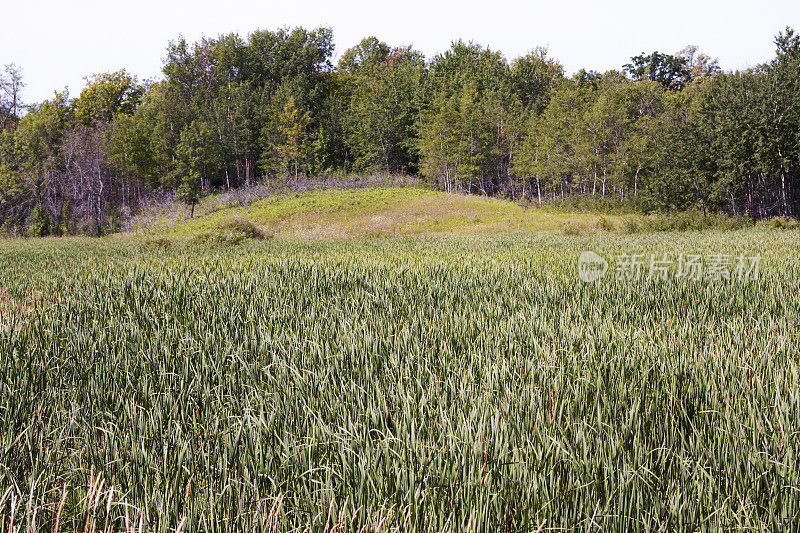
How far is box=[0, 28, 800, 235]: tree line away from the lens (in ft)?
97.7

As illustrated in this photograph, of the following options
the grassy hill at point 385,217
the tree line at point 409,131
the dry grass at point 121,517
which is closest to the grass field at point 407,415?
the dry grass at point 121,517

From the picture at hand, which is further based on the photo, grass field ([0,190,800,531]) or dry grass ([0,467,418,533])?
grass field ([0,190,800,531])

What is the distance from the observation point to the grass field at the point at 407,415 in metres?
1.33

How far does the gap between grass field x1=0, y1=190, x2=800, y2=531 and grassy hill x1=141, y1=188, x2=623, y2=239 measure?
18602 mm

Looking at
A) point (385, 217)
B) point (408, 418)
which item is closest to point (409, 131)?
point (385, 217)

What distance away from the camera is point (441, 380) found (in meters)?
2.39

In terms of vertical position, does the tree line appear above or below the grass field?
above

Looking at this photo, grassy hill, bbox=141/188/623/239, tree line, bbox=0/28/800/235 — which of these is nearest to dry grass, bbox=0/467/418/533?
grassy hill, bbox=141/188/623/239

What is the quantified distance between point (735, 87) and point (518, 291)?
34614mm

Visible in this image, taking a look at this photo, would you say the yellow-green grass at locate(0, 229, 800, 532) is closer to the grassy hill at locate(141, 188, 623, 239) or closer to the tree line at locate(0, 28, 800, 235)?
the grassy hill at locate(141, 188, 623, 239)

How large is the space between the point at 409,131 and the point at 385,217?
28.2 m

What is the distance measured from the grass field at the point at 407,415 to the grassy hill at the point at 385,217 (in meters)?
18.6

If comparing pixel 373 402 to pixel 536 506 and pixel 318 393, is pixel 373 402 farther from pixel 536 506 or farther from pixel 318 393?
pixel 536 506

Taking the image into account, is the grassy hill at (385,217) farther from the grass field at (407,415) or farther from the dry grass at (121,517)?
the dry grass at (121,517)
